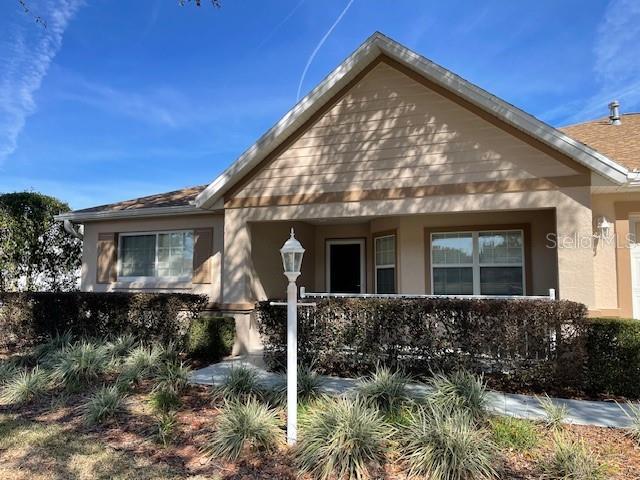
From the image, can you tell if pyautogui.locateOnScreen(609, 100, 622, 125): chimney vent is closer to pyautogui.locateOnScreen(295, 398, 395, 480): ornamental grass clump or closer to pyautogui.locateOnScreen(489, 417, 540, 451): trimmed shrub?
pyautogui.locateOnScreen(489, 417, 540, 451): trimmed shrub

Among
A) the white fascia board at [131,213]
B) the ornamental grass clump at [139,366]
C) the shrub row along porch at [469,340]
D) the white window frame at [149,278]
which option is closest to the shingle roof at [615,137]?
the shrub row along porch at [469,340]

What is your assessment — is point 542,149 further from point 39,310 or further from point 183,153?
point 183,153

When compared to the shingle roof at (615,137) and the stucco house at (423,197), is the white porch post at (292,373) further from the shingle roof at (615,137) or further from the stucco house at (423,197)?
the shingle roof at (615,137)

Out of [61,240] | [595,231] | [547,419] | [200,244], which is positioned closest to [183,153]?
[61,240]

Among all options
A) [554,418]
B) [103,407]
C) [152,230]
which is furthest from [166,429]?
[152,230]

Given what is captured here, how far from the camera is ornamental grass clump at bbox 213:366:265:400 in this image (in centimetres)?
584

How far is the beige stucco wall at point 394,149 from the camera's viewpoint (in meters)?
8.01

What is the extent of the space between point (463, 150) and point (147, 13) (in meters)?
8.48

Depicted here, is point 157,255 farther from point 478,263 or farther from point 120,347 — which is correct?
point 478,263

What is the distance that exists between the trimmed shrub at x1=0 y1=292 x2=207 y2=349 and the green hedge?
761 centimetres

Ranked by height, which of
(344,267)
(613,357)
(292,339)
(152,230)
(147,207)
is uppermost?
(147,207)

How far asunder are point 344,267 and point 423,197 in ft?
15.9

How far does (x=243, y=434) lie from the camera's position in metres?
4.50

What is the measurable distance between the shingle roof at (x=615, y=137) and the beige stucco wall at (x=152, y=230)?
9.42m
